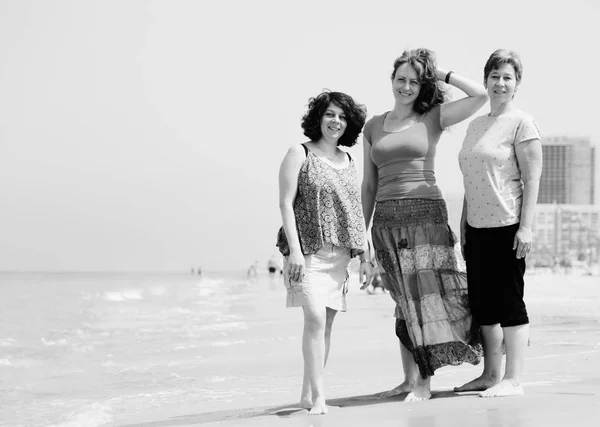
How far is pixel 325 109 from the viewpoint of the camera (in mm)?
4824

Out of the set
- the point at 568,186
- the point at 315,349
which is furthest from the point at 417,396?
the point at 568,186

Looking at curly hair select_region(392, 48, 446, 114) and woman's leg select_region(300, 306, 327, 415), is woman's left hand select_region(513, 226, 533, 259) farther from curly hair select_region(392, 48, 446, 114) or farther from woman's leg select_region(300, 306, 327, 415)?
woman's leg select_region(300, 306, 327, 415)

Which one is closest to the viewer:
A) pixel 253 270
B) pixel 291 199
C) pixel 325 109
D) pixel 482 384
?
pixel 291 199

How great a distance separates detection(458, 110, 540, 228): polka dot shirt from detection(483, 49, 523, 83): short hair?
24 cm

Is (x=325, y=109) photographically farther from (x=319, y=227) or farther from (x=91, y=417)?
(x=91, y=417)

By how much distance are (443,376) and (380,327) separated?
202 inches

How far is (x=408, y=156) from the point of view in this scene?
487 centimetres

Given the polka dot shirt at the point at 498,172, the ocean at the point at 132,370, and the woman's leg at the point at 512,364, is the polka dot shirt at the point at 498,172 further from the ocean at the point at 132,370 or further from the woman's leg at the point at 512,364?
the ocean at the point at 132,370

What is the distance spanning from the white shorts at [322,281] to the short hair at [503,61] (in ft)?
4.38

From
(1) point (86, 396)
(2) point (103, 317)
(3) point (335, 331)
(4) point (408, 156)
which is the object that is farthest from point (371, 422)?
(2) point (103, 317)

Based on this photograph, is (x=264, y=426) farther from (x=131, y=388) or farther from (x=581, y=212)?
(x=581, y=212)

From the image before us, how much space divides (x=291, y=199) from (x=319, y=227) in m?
0.22

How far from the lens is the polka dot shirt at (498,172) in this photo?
4.81m

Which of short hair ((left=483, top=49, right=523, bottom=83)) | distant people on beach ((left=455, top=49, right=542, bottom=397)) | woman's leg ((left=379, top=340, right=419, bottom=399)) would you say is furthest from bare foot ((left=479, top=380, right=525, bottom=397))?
short hair ((left=483, top=49, right=523, bottom=83))
